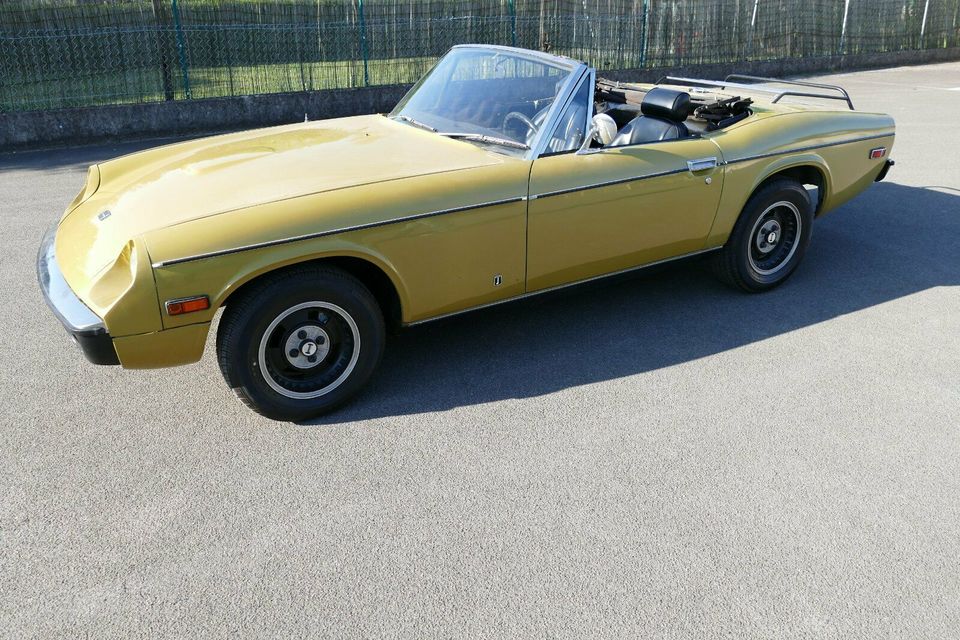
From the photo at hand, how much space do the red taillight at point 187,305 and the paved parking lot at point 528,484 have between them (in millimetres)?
640

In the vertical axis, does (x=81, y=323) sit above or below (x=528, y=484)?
above

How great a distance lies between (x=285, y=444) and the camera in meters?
3.38

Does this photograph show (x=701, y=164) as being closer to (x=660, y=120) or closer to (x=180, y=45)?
(x=660, y=120)

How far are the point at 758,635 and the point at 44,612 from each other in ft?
7.53

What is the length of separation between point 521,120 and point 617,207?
701mm

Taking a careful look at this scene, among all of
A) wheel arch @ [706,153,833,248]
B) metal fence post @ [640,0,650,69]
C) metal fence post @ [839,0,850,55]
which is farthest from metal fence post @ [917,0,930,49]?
wheel arch @ [706,153,833,248]

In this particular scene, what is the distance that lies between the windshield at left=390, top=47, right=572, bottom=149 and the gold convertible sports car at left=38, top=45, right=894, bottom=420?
1cm

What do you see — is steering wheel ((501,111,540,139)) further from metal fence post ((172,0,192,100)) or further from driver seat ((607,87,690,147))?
metal fence post ((172,0,192,100))

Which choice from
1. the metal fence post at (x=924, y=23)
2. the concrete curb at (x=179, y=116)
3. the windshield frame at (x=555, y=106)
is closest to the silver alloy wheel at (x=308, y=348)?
the windshield frame at (x=555, y=106)

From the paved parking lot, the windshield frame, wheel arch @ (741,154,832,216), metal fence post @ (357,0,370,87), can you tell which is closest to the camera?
the paved parking lot

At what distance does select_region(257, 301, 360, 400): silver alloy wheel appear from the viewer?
3.38 meters

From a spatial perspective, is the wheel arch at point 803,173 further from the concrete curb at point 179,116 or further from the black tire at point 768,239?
the concrete curb at point 179,116

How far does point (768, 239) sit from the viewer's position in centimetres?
494

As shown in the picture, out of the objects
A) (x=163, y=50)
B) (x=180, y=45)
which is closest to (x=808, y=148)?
(x=180, y=45)
